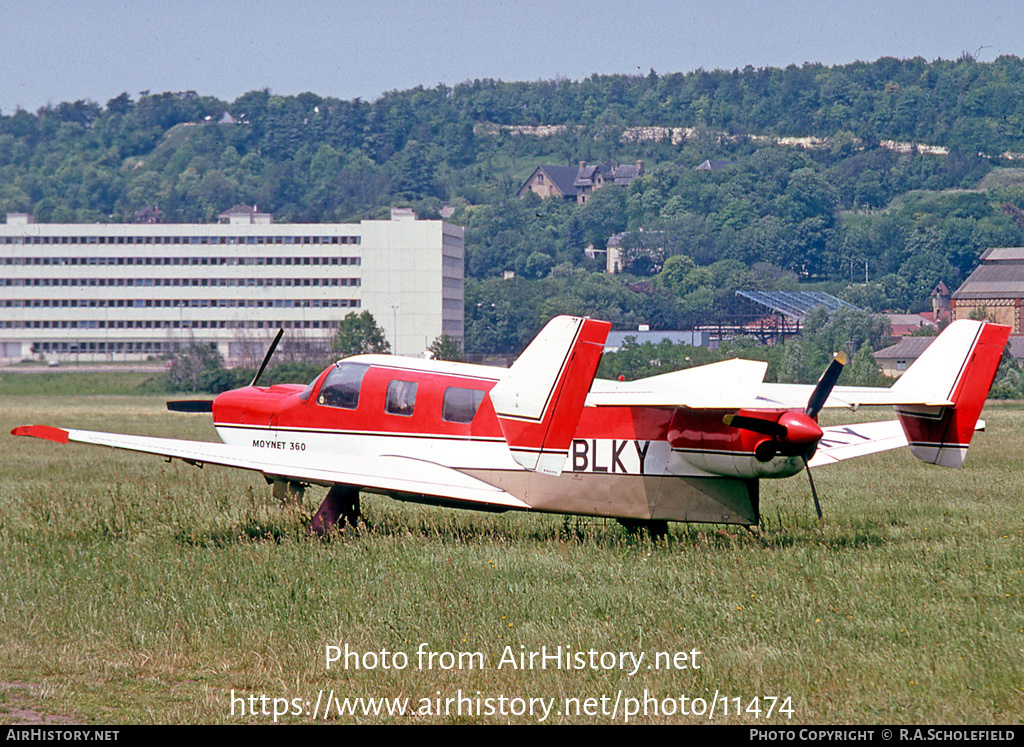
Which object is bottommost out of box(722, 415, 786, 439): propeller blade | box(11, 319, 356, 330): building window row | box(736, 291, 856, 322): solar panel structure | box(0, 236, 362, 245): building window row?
box(11, 319, 356, 330): building window row

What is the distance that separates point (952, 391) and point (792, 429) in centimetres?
321

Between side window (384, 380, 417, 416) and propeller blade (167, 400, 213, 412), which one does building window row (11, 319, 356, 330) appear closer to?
propeller blade (167, 400, 213, 412)

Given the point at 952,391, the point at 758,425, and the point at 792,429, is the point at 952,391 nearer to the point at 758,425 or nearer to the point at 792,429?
the point at 792,429

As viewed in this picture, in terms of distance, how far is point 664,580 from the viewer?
1278 cm

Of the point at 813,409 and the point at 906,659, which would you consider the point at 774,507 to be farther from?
the point at 906,659

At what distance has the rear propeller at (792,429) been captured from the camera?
13.5m

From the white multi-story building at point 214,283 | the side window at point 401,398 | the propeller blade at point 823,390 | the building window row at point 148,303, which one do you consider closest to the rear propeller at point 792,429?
the propeller blade at point 823,390

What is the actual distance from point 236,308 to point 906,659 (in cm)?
14449

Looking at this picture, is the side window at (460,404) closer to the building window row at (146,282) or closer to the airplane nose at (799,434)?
the airplane nose at (799,434)

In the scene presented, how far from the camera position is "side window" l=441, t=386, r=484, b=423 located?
15.7 meters

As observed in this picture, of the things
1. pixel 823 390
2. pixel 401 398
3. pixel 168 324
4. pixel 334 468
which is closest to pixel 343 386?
pixel 401 398

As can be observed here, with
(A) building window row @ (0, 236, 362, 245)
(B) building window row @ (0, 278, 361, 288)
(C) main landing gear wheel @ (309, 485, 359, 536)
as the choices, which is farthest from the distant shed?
(C) main landing gear wheel @ (309, 485, 359, 536)

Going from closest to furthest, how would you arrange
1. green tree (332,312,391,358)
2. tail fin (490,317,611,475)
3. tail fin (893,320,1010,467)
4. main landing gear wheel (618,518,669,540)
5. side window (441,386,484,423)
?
tail fin (490,317,611,475) < tail fin (893,320,1010,467) < main landing gear wheel (618,518,669,540) < side window (441,386,484,423) < green tree (332,312,391,358)

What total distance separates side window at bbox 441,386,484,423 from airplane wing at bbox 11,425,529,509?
75cm
